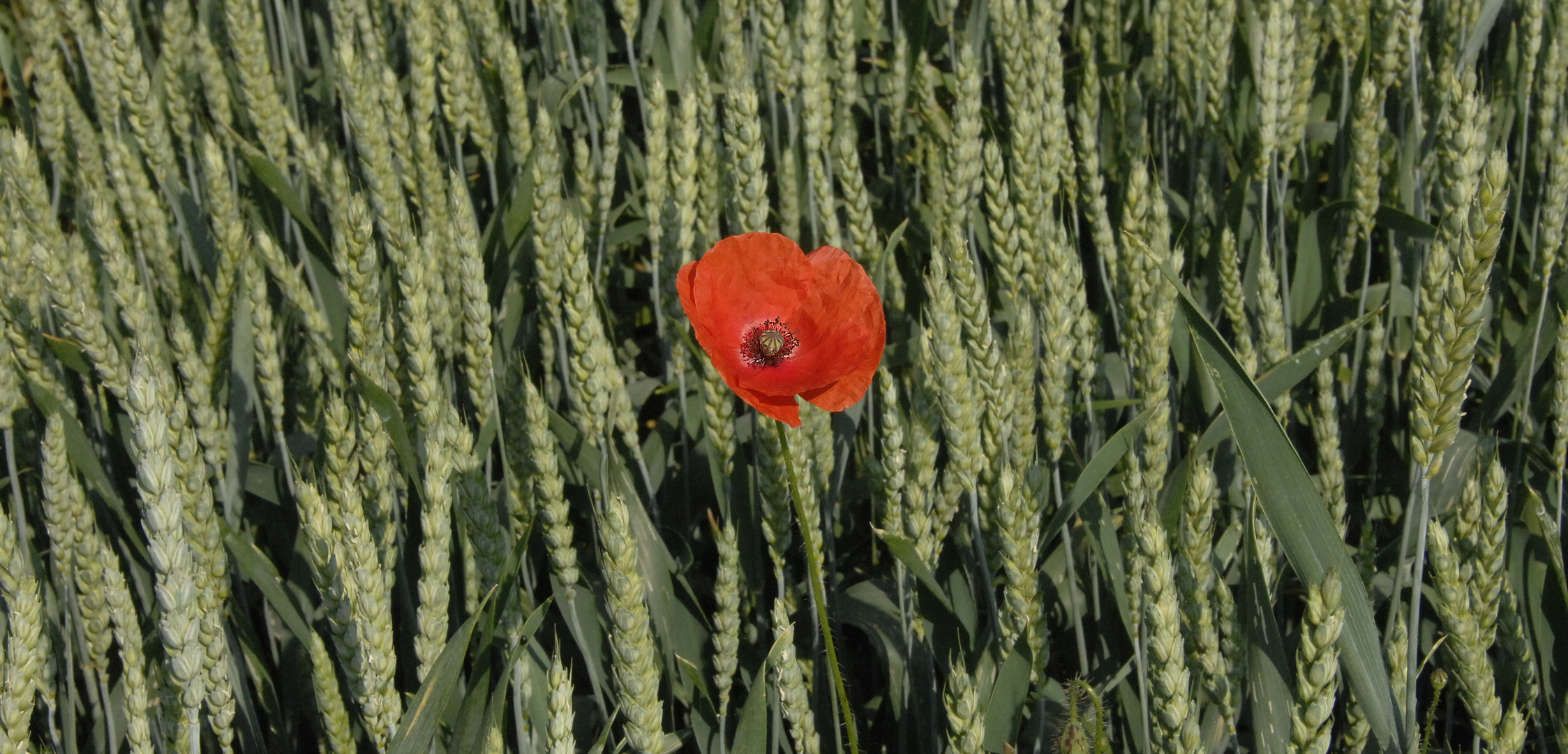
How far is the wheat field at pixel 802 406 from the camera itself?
1096 millimetres

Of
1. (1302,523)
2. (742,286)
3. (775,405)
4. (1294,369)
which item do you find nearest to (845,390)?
(775,405)

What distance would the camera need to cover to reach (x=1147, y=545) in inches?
39.4

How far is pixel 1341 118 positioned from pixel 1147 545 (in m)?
1.38

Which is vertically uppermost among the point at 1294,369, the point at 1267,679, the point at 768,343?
the point at 768,343

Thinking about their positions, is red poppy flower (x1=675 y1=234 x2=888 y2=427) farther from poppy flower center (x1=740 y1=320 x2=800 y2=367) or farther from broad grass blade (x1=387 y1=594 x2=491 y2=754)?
broad grass blade (x1=387 y1=594 x2=491 y2=754)

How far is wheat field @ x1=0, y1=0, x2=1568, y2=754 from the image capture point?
1096mm

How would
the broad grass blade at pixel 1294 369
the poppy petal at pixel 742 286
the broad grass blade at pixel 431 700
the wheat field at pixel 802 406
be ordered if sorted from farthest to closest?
1. the broad grass blade at pixel 1294 369
2. the poppy petal at pixel 742 286
3. the wheat field at pixel 802 406
4. the broad grass blade at pixel 431 700

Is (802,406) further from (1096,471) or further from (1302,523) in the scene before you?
(1302,523)

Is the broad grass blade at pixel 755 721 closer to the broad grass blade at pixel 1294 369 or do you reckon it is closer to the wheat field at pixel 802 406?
the wheat field at pixel 802 406

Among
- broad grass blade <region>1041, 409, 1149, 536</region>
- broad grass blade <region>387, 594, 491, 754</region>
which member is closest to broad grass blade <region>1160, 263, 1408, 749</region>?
broad grass blade <region>1041, 409, 1149, 536</region>

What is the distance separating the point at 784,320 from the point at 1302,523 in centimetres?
61

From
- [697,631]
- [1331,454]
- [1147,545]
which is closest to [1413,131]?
[1331,454]

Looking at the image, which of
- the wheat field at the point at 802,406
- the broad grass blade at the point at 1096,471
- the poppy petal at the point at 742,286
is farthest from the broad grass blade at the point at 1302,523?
the poppy petal at the point at 742,286

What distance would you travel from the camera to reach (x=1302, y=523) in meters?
1.10
